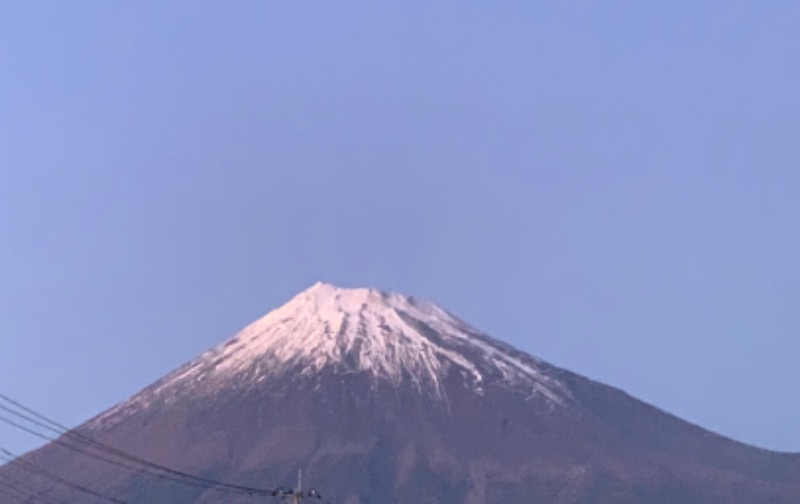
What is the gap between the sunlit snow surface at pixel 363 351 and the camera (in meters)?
165

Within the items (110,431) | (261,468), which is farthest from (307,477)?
(110,431)

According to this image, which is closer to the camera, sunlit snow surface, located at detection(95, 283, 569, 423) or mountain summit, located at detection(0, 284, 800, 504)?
mountain summit, located at detection(0, 284, 800, 504)

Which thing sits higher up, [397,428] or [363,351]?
[363,351]

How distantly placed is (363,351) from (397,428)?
515 inches

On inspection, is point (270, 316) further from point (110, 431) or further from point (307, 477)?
point (307, 477)

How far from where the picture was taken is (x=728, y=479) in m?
150

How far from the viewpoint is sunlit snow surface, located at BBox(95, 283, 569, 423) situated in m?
165

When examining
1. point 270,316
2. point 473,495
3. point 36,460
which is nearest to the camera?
point 473,495

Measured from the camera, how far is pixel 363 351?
168 m

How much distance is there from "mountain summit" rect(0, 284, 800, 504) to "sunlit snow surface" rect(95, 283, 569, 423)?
17cm

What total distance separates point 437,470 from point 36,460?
35.0 m

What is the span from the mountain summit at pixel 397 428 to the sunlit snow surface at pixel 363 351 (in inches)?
6.7

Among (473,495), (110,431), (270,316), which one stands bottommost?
(473,495)

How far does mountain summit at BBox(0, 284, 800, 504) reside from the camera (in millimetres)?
146500
